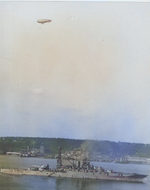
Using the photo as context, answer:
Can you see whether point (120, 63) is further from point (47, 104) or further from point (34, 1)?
point (34, 1)

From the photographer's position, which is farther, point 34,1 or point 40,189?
point 34,1

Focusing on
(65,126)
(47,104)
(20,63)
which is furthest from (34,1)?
(65,126)

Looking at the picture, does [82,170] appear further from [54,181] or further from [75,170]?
[54,181]

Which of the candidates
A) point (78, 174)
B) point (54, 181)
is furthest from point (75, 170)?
point (54, 181)

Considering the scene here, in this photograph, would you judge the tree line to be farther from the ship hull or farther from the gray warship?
the ship hull

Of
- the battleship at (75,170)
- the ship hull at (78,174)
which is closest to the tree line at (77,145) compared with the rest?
the battleship at (75,170)

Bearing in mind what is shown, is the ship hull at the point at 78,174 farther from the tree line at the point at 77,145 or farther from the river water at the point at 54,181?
the tree line at the point at 77,145
